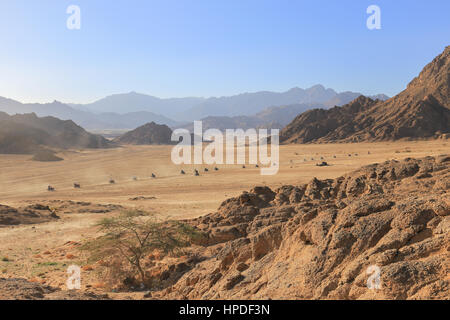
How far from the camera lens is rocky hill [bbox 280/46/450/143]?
82.6 meters

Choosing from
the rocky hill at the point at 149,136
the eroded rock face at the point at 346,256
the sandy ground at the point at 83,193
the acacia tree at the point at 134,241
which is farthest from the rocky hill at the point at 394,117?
the eroded rock face at the point at 346,256

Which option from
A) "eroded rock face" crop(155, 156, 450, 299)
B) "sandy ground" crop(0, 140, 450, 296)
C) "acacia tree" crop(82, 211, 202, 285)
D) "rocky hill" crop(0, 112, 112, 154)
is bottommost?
"sandy ground" crop(0, 140, 450, 296)

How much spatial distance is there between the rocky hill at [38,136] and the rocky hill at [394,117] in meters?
65.7

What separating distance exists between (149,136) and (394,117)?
95.2 m

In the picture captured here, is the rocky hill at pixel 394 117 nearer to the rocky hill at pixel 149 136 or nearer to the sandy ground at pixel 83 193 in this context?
the sandy ground at pixel 83 193

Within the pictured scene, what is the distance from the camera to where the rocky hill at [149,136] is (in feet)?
478

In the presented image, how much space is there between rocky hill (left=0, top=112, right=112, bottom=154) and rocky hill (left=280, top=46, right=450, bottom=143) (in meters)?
65.7

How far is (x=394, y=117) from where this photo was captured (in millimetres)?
89625

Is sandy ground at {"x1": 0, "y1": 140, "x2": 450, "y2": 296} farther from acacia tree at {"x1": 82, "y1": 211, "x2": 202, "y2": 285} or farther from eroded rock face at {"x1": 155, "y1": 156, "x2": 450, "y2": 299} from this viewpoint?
eroded rock face at {"x1": 155, "y1": 156, "x2": 450, "y2": 299}

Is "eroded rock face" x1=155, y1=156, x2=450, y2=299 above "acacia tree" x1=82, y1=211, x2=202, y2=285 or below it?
above

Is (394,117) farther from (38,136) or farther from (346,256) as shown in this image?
(38,136)

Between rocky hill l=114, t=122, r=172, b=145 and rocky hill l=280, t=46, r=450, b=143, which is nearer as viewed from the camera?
rocky hill l=280, t=46, r=450, b=143

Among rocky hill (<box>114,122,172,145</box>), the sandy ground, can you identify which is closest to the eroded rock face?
the sandy ground
